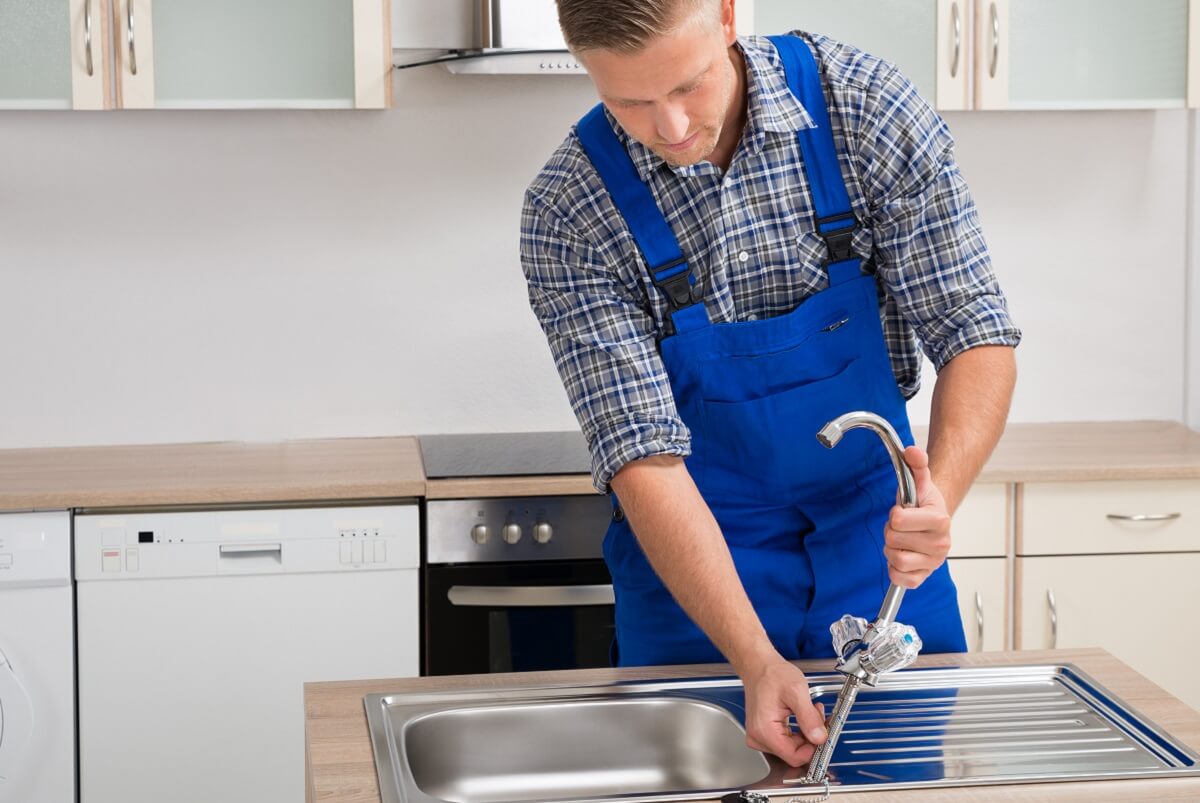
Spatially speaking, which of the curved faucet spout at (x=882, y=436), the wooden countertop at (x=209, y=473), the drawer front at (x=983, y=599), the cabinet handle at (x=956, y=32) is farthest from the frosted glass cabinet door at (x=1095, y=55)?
the curved faucet spout at (x=882, y=436)

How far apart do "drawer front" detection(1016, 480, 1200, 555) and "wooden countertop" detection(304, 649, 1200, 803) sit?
1.16m

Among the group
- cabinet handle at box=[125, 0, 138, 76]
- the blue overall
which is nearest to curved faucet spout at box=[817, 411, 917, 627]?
the blue overall

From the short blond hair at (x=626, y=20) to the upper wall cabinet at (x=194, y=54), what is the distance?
Answer: 139cm

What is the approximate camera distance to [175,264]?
3137mm

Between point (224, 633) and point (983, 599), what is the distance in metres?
1.49

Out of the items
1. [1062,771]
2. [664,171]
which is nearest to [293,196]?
[664,171]

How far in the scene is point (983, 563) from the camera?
2873mm

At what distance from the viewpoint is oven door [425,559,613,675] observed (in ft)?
8.94

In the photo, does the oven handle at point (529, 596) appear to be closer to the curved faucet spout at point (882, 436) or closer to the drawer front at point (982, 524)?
the drawer front at point (982, 524)

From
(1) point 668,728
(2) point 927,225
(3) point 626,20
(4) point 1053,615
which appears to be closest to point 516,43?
(2) point 927,225

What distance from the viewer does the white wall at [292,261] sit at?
3096 mm

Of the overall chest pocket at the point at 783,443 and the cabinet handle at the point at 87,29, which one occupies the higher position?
the cabinet handle at the point at 87,29

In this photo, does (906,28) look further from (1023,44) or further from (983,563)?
(983,563)

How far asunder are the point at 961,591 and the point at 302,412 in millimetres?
1479
